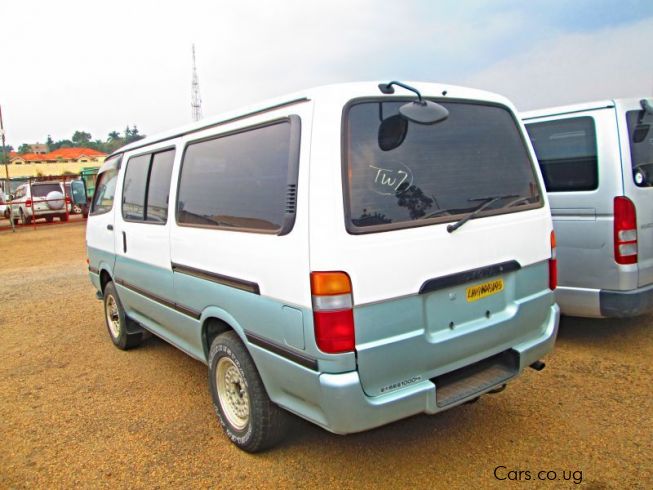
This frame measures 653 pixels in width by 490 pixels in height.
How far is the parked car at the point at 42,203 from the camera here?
64.4 feet

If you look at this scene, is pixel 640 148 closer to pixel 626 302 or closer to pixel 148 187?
pixel 626 302

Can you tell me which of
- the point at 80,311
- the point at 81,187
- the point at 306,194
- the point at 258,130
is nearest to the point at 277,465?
the point at 306,194

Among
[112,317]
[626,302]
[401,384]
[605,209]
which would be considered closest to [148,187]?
[112,317]

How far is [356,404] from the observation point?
2316 millimetres

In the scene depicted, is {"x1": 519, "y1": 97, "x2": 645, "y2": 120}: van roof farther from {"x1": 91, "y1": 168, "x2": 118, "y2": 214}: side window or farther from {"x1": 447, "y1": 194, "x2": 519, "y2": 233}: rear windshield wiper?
{"x1": 91, "y1": 168, "x2": 118, "y2": 214}: side window

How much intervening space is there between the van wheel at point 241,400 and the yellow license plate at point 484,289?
4.12 ft

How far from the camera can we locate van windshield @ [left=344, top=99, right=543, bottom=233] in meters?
2.42

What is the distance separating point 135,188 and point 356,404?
2.99 m

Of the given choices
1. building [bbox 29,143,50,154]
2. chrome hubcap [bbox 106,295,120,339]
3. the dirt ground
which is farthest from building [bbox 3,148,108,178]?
the dirt ground

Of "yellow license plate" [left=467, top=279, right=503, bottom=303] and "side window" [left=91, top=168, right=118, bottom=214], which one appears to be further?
"side window" [left=91, top=168, right=118, bottom=214]

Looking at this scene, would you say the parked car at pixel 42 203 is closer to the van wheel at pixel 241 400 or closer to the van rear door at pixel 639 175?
the van wheel at pixel 241 400

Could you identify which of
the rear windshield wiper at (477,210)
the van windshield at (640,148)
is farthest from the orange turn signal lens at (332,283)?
the van windshield at (640,148)

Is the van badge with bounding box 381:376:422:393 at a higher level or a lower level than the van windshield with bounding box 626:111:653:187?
lower

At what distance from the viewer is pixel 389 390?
7.96 ft
